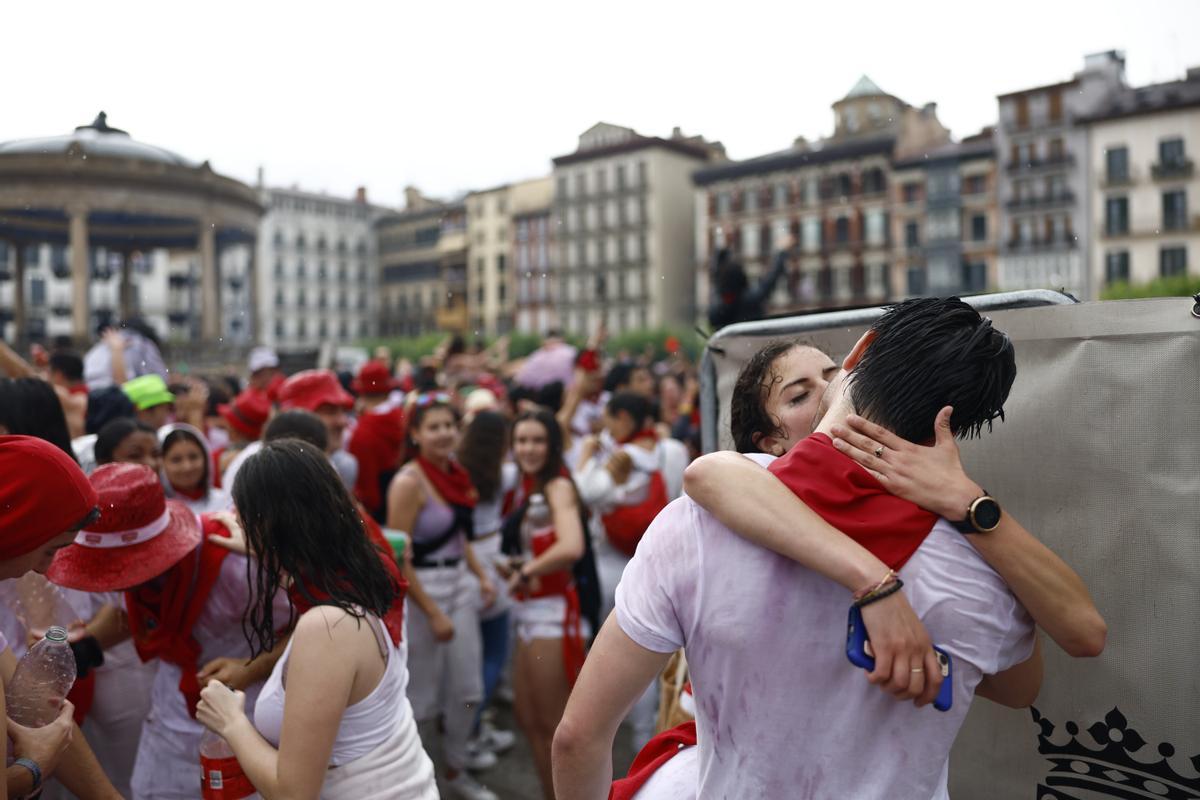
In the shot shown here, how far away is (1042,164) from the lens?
160 feet

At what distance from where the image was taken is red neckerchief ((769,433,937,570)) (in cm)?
138

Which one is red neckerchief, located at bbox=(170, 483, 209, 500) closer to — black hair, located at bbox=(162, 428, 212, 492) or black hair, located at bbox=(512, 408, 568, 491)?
black hair, located at bbox=(162, 428, 212, 492)

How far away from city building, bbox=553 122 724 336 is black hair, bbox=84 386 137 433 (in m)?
57.2

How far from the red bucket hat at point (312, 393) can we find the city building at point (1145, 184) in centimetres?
4557

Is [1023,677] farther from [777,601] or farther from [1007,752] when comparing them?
[1007,752]

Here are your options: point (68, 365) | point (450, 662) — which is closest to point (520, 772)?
point (450, 662)

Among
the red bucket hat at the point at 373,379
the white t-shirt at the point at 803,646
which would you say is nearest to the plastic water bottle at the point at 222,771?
the white t-shirt at the point at 803,646

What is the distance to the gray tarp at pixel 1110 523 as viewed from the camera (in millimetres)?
1840

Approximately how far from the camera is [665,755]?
5.98ft

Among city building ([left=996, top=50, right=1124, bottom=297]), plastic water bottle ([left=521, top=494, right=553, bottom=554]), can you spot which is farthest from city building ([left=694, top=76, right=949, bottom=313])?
plastic water bottle ([left=521, top=494, right=553, bottom=554])

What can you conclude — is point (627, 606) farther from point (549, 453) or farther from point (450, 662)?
point (450, 662)

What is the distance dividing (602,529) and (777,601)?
145 inches

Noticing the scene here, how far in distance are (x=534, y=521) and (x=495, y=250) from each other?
6970cm

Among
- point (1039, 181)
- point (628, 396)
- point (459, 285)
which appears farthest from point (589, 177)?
point (628, 396)
